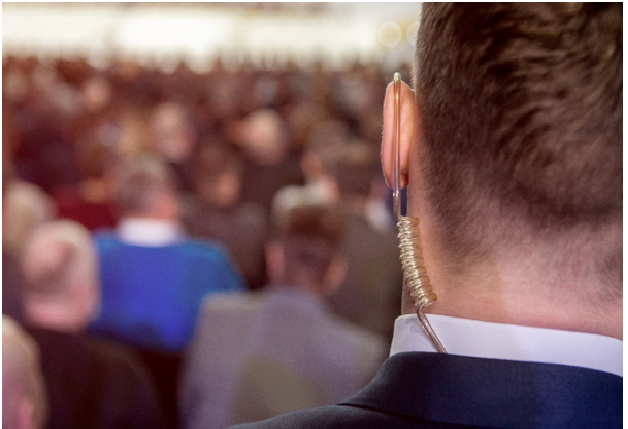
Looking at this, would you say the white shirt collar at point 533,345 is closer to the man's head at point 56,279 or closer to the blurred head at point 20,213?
the man's head at point 56,279

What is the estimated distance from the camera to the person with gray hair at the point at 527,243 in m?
0.58

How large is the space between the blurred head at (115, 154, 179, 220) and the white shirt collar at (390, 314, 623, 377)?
2220mm

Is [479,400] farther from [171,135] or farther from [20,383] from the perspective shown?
[171,135]

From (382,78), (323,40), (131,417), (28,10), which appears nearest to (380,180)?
(131,417)

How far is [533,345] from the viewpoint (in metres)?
0.59

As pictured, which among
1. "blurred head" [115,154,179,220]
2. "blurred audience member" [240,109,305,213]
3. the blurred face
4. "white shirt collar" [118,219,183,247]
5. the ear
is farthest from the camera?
"blurred audience member" [240,109,305,213]

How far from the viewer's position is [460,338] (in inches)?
24.2

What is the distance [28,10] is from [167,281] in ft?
36.5

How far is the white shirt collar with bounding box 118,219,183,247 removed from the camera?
2607mm

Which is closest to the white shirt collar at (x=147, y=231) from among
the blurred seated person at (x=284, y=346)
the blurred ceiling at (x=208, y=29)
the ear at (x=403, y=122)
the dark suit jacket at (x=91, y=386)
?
the blurred seated person at (x=284, y=346)

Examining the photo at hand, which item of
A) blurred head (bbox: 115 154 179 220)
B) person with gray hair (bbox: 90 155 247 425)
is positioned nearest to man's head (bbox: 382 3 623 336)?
person with gray hair (bbox: 90 155 247 425)

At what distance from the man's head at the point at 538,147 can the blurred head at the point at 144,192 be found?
7.22ft

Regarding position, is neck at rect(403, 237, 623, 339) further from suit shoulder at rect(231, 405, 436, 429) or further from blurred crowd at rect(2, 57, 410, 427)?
blurred crowd at rect(2, 57, 410, 427)

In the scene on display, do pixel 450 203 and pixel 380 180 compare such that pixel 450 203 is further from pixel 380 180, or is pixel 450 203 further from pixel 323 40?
pixel 323 40
